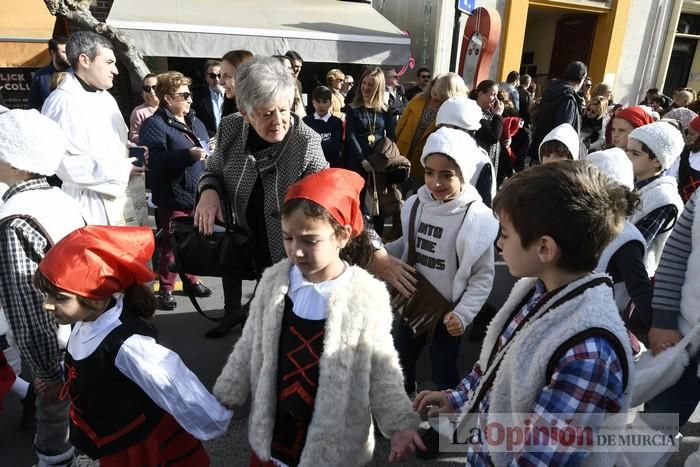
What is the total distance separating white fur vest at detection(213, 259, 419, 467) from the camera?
1510 mm

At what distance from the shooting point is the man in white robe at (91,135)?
9.16ft

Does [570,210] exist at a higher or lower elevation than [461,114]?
higher

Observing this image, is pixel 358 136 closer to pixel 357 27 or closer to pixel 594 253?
pixel 594 253

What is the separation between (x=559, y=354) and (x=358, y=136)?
393cm

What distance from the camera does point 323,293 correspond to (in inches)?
63.0

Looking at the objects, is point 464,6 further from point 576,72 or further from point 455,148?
point 455,148

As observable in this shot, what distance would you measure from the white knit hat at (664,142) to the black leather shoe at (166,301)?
3.73m

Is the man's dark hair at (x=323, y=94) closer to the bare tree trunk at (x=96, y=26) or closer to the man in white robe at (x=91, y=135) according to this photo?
the man in white robe at (x=91, y=135)

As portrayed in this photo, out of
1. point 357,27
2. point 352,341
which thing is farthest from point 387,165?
point 357,27

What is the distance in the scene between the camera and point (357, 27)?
Answer: 11.2m

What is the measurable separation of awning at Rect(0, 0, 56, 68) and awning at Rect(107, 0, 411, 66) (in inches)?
51.5

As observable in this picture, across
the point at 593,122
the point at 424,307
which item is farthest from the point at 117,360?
the point at 593,122

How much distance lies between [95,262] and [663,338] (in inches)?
91.9
